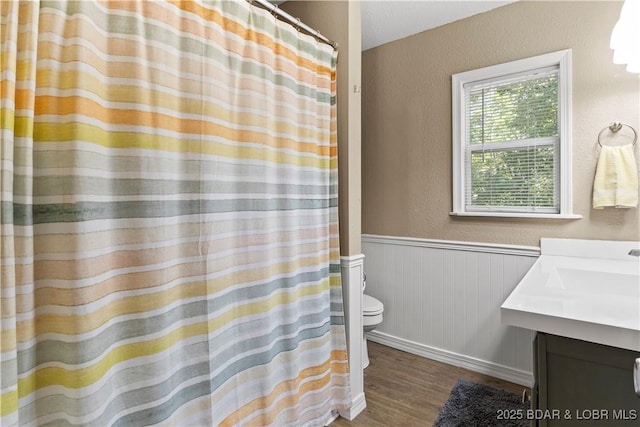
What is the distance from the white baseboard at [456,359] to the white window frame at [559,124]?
1.00 meters

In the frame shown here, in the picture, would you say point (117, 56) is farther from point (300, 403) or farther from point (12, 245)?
point (300, 403)

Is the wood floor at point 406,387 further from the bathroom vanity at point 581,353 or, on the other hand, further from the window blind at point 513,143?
the window blind at point 513,143

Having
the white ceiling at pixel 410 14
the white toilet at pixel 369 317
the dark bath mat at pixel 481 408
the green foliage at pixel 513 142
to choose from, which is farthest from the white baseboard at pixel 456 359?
the white ceiling at pixel 410 14

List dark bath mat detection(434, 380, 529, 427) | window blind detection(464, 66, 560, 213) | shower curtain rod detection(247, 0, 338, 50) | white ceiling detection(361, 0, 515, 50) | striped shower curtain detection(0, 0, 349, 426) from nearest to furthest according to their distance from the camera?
striped shower curtain detection(0, 0, 349, 426) → shower curtain rod detection(247, 0, 338, 50) → dark bath mat detection(434, 380, 529, 427) → window blind detection(464, 66, 560, 213) → white ceiling detection(361, 0, 515, 50)

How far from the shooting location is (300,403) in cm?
152

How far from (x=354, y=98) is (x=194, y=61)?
903 millimetres

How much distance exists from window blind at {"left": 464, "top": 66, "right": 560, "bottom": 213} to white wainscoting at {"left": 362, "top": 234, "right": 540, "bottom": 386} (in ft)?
1.12

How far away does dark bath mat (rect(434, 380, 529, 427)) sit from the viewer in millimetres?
1683

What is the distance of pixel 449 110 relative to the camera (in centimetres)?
231

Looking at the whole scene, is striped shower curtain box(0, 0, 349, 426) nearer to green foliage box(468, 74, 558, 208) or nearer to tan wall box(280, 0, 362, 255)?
tan wall box(280, 0, 362, 255)

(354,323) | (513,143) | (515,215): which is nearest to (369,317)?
(354,323)

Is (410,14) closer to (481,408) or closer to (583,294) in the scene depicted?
(583,294)

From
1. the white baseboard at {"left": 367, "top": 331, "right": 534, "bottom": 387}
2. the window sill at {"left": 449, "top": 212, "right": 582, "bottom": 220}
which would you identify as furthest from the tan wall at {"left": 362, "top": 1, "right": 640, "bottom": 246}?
the white baseboard at {"left": 367, "top": 331, "right": 534, "bottom": 387}

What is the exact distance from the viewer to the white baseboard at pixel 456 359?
2.06m
